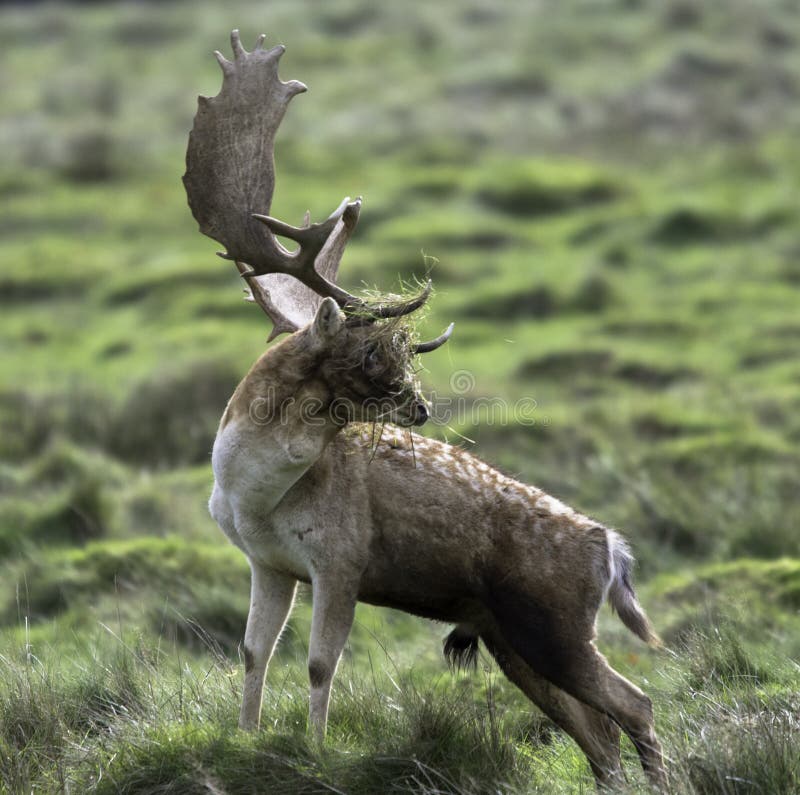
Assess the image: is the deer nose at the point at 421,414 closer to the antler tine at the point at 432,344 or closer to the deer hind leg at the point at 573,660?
the antler tine at the point at 432,344

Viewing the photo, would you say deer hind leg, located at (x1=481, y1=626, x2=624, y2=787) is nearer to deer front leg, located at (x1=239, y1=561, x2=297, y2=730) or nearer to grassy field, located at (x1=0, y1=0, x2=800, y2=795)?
grassy field, located at (x1=0, y1=0, x2=800, y2=795)

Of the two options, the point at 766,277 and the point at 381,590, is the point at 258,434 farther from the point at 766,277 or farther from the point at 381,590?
the point at 766,277

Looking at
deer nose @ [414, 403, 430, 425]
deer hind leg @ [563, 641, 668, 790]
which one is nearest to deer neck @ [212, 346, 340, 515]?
deer nose @ [414, 403, 430, 425]

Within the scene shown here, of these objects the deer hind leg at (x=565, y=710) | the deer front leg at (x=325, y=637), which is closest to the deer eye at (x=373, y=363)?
the deer front leg at (x=325, y=637)

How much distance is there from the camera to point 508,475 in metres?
7.45

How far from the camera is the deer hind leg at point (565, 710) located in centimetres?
681

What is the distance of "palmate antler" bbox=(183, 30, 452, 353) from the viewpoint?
7.18 meters

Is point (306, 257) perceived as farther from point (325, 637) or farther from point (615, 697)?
point (615, 697)

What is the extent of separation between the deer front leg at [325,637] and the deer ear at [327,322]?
114cm

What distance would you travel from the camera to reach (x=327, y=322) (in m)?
6.95

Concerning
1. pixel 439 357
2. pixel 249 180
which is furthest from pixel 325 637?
pixel 439 357

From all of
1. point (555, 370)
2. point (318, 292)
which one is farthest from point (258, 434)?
point (555, 370)

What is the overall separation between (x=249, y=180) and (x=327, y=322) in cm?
94

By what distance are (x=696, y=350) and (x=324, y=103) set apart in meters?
18.1
